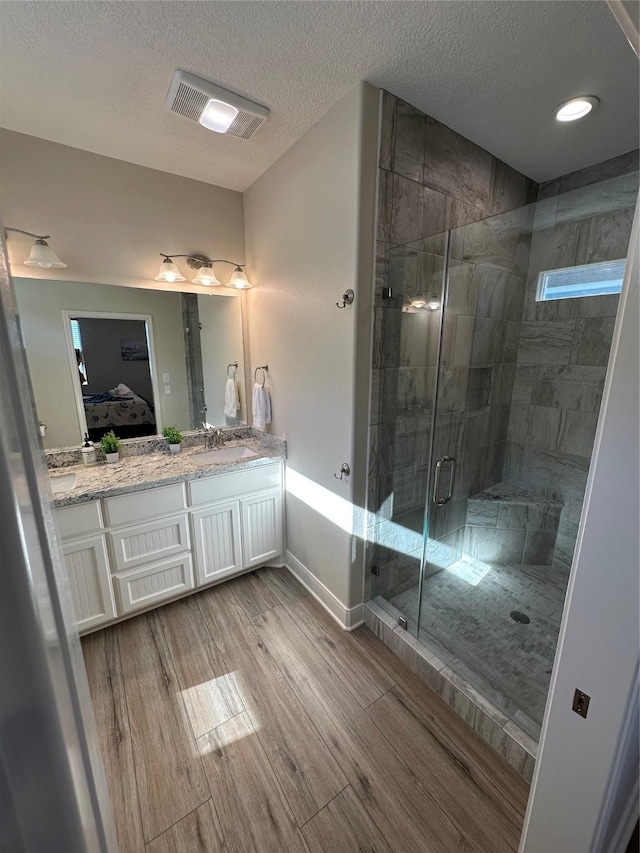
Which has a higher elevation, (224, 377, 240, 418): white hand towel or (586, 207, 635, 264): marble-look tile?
(586, 207, 635, 264): marble-look tile

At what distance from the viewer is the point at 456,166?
197cm

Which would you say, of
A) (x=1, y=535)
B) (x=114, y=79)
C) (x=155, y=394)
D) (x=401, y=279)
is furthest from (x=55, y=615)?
(x=155, y=394)

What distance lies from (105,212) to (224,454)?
172cm

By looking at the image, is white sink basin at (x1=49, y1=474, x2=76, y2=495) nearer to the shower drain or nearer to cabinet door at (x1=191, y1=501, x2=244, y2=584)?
cabinet door at (x1=191, y1=501, x2=244, y2=584)

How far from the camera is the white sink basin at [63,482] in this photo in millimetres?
1924

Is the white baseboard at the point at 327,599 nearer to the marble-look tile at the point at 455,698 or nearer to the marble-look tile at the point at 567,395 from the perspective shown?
the marble-look tile at the point at 455,698

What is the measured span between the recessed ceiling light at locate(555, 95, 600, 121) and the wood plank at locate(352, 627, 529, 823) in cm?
293

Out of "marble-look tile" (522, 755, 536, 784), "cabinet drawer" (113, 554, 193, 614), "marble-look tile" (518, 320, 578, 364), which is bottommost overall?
"marble-look tile" (522, 755, 536, 784)

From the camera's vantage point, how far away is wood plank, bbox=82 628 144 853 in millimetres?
1255

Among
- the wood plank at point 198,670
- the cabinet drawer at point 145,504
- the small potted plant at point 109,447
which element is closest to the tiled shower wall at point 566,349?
the wood plank at point 198,670

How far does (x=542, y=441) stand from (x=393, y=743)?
7.12 ft

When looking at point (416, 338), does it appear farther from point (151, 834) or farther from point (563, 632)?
point (151, 834)

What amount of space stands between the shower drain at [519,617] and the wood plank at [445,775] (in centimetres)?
76

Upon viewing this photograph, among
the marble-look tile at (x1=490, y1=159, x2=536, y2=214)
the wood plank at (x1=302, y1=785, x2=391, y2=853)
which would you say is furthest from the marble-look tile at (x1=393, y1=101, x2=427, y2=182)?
the wood plank at (x1=302, y1=785, x2=391, y2=853)
